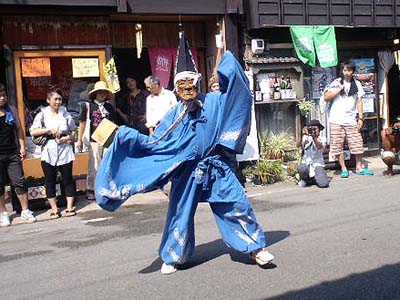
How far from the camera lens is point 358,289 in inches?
170

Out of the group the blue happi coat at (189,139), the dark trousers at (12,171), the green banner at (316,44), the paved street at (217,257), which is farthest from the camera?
the green banner at (316,44)

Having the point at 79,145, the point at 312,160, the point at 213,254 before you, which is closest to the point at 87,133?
the point at 79,145

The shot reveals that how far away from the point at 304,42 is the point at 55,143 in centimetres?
528

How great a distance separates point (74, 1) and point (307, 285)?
6488 millimetres

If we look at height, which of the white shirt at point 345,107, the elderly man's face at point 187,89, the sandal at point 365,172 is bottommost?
the sandal at point 365,172

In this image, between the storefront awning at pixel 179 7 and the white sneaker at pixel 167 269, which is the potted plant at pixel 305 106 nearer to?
the storefront awning at pixel 179 7

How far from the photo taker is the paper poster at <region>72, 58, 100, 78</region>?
9.75 metres

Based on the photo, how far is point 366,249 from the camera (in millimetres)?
5379

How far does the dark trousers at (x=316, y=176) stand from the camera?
9.27m

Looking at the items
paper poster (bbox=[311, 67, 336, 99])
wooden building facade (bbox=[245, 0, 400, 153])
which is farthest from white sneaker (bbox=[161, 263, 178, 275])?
paper poster (bbox=[311, 67, 336, 99])

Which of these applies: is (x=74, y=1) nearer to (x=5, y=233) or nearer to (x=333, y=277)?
(x=5, y=233)

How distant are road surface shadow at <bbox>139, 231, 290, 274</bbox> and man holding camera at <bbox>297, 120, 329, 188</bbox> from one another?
A: 10.8 ft

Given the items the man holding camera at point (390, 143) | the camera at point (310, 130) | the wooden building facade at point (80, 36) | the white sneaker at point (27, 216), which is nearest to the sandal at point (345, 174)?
the man holding camera at point (390, 143)

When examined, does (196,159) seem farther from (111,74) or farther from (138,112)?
(138,112)
